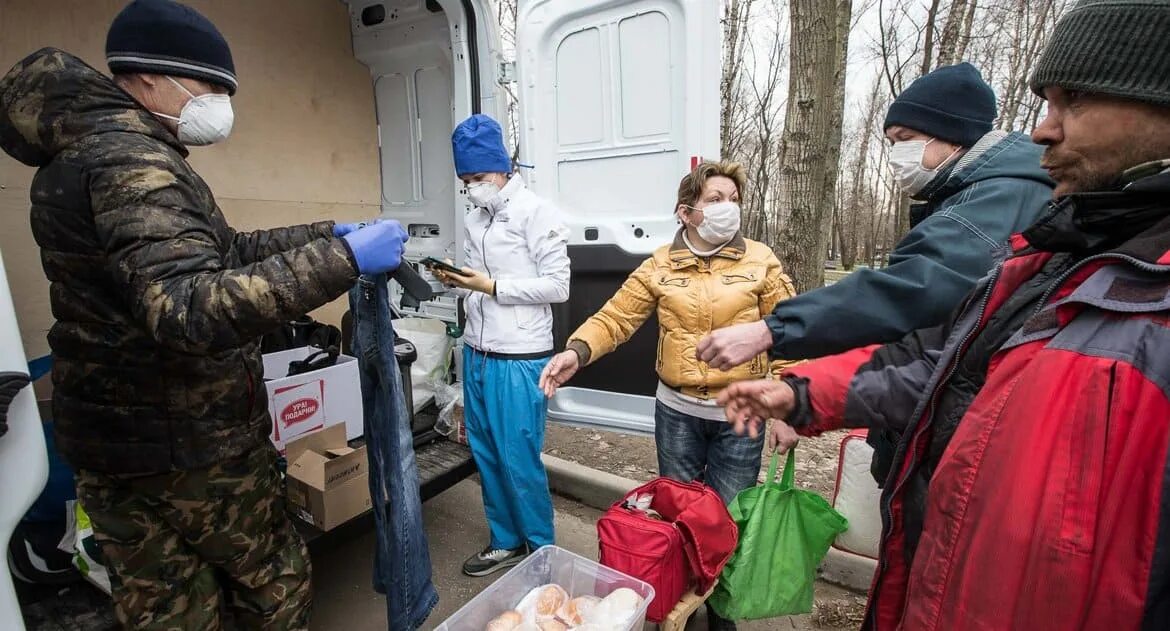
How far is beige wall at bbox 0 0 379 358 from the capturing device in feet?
9.84

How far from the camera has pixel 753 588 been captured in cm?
191

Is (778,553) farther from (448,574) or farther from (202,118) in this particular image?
(202,118)

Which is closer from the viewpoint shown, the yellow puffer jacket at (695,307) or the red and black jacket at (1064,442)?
the red and black jacket at (1064,442)

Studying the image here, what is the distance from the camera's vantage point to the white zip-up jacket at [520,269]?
2.66m

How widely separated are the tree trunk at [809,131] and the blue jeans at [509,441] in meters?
4.41

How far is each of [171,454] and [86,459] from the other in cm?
23

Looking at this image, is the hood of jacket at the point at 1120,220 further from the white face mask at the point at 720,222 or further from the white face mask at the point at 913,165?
the white face mask at the point at 720,222

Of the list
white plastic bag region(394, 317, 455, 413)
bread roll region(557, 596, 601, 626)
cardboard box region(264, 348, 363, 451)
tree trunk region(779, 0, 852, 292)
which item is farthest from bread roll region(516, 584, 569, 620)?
tree trunk region(779, 0, 852, 292)

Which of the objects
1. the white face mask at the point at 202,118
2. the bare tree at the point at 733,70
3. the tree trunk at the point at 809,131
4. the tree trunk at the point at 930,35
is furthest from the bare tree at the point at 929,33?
the white face mask at the point at 202,118

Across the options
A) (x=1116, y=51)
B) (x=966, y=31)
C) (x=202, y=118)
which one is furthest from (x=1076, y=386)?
(x=966, y=31)

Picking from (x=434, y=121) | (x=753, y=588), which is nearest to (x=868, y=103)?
(x=434, y=121)

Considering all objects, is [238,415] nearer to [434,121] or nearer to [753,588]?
[753,588]

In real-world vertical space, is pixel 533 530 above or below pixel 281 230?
below

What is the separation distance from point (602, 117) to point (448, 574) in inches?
96.6
